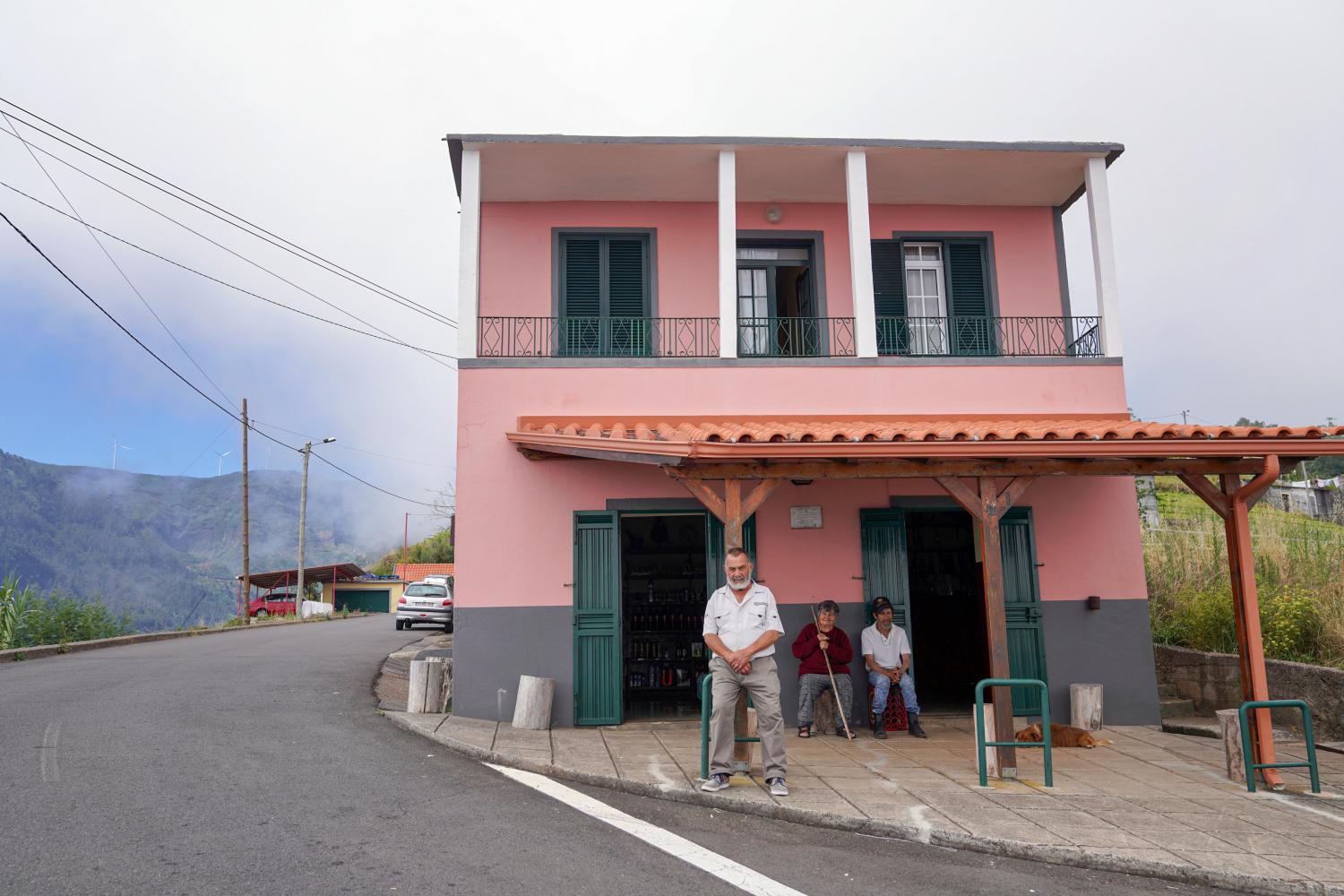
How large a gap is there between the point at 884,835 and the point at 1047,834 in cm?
96

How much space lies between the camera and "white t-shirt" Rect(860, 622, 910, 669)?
922 centimetres

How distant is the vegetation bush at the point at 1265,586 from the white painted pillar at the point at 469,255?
9330 mm

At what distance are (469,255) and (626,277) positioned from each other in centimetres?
195

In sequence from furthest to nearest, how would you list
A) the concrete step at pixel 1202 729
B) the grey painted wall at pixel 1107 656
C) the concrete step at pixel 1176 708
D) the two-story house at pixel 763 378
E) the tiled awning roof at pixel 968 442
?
1. the concrete step at pixel 1176 708
2. the grey painted wall at pixel 1107 656
3. the two-story house at pixel 763 378
4. the concrete step at pixel 1202 729
5. the tiled awning roof at pixel 968 442

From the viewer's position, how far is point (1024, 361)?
33.8 ft

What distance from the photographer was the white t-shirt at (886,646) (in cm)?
922

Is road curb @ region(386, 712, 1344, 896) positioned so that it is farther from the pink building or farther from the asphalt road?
the pink building

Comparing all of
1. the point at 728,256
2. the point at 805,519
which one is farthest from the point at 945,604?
the point at 728,256

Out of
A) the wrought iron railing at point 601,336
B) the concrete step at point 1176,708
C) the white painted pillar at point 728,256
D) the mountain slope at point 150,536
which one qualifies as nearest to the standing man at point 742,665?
the white painted pillar at point 728,256

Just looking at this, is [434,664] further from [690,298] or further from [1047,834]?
[1047,834]

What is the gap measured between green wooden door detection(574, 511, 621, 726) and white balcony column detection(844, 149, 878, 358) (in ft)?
11.1

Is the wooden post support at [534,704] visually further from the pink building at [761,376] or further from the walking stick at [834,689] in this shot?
the walking stick at [834,689]

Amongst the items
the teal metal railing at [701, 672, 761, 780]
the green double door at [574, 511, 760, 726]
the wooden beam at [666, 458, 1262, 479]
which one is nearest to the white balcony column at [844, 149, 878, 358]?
the green double door at [574, 511, 760, 726]

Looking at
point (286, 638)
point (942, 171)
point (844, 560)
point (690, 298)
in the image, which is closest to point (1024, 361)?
point (942, 171)
